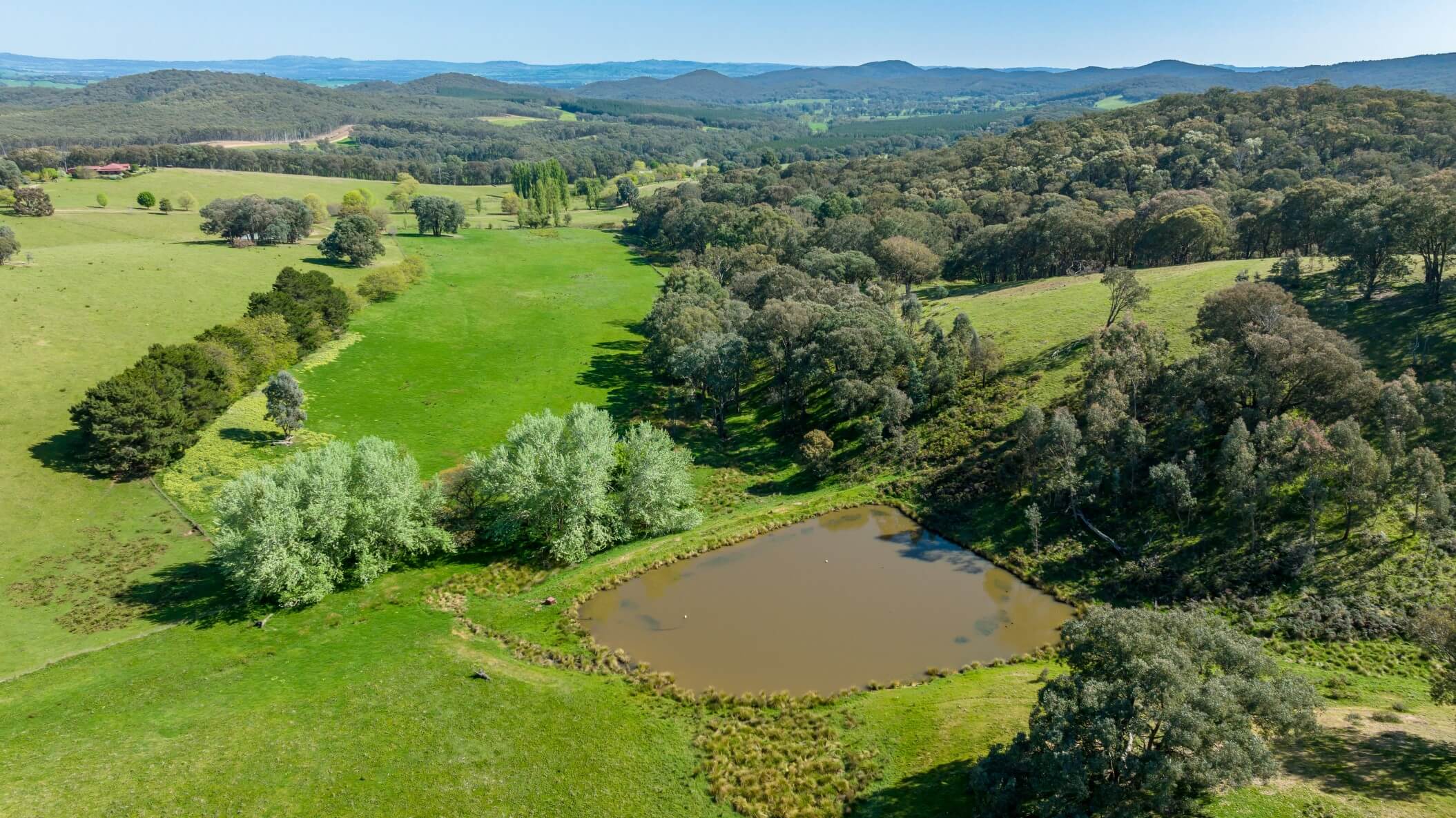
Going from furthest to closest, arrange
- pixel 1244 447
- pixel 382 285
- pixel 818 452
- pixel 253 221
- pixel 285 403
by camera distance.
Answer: pixel 253 221, pixel 382 285, pixel 285 403, pixel 818 452, pixel 1244 447

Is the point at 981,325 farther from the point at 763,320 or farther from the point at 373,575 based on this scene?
the point at 373,575

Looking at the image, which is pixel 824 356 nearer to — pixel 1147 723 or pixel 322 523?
pixel 322 523

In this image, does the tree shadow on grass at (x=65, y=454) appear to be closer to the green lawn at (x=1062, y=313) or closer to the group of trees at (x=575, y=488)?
the group of trees at (x=575, y=488)

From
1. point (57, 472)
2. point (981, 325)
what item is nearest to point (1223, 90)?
point (981, 325)

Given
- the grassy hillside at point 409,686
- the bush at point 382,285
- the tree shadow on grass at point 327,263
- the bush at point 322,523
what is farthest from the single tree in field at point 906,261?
the tree shadow on grass at point 327,263

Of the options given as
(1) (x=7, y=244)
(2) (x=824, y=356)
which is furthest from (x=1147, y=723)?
(1) (x=7, y=244)

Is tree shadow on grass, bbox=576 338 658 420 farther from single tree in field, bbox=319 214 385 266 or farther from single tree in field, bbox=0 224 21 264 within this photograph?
single tree in field, bbox=0 224 21 264

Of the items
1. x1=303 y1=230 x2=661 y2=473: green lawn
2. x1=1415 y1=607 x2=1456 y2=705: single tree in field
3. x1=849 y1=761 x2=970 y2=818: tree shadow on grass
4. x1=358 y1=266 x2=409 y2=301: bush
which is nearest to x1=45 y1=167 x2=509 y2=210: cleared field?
x1=303 y1=230 x2=661 y2=473: green lawn
